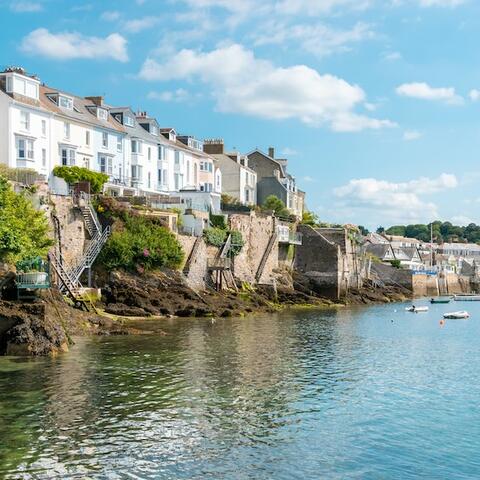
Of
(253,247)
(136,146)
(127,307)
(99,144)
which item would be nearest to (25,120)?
(99,144)

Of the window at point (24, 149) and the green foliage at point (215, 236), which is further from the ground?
the window at point (24, 149)

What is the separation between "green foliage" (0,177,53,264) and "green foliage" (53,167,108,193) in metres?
8.72

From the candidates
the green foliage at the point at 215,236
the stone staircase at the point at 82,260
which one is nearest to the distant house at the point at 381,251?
the green foliage at the point at 215,236

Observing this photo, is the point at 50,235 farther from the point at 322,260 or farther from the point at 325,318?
the point at 322,260

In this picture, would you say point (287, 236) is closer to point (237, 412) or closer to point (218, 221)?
point (218, 221)

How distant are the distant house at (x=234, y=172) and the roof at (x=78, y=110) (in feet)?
67.4

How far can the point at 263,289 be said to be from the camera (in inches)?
2441

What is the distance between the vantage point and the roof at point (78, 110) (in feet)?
177

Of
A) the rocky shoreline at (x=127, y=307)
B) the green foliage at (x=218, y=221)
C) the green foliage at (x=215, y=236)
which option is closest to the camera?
the rocky shoreline at (x=127, y=307)

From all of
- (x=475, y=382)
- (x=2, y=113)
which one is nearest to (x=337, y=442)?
(x=475, y=382)

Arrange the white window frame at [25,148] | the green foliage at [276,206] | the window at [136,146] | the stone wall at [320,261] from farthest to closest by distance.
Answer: the green foliage at [276,206], the stone wall at [320,261], the window at [136,146], the white window frame at [25,148]

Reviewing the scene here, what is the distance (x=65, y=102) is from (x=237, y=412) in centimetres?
4204

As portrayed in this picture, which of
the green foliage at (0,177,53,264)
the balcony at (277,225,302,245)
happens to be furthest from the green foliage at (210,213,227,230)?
the green foliage at (0,177,53,264)

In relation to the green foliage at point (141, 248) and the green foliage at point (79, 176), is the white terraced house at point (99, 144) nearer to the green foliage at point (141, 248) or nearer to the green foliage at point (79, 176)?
the green foliage at point (79, 176)
